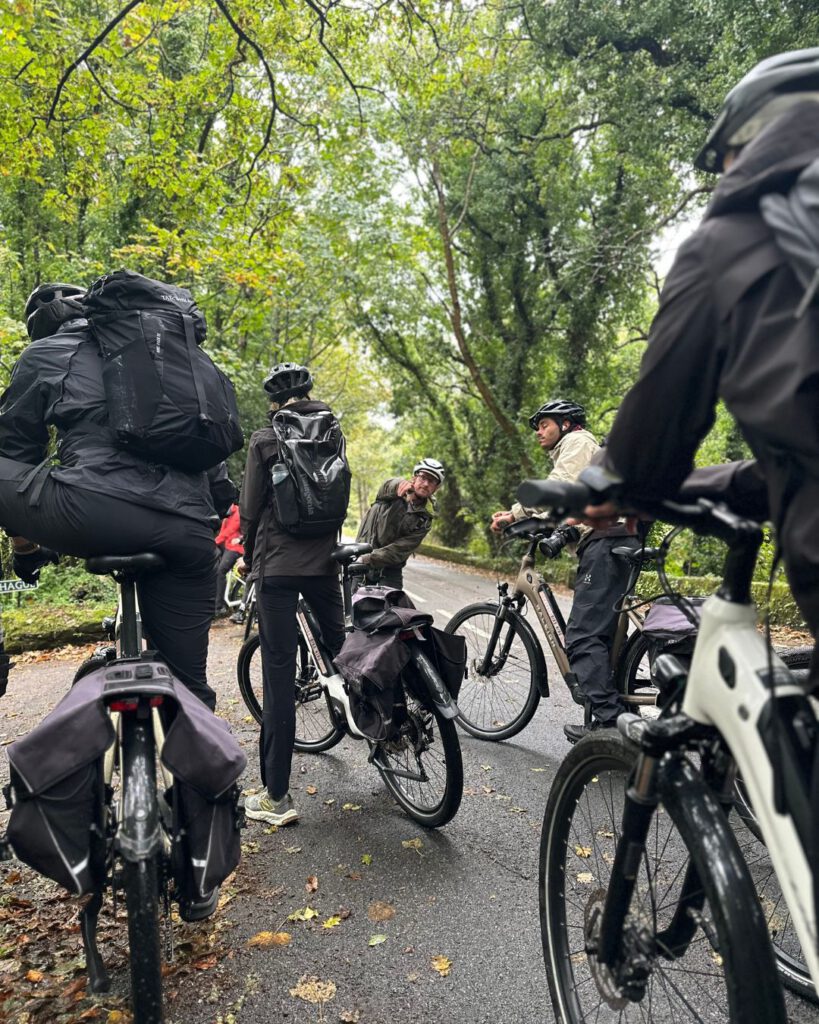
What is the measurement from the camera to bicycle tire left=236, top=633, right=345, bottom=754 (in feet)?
14.5

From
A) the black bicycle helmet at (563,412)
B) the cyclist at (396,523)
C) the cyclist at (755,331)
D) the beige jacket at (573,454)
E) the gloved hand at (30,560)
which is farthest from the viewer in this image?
the cyclist at (396,523)

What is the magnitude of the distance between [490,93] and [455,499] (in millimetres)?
12112

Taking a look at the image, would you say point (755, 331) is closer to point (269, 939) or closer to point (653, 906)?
point (653, 906)

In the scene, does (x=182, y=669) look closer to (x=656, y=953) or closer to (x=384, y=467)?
(x=656, y=953)

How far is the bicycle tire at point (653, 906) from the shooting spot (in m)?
1.38

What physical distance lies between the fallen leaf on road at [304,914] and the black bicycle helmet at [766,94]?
2.94 meters

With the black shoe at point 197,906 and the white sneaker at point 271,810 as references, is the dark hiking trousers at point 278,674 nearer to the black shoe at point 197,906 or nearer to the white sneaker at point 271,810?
the white sneaker at point 271,810

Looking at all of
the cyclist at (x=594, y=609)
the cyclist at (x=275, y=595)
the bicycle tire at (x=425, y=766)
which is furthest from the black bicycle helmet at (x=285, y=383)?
the bicycle tire at (x=425, y=766)

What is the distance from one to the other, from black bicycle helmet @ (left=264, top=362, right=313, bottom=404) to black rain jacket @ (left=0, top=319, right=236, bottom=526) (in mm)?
1231

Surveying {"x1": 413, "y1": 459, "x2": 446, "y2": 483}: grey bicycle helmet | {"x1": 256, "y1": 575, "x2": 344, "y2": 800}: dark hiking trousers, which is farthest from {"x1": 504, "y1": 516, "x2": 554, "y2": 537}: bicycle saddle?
{"x1": 413, "y1": 459, "x2": 446, "y2": 483}: grey bicycle helmet

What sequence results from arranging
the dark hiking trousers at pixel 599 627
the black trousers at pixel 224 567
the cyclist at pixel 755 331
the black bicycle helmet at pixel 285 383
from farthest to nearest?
the black trousers at pixel 224 567
the dark hiking trousers at pixel 599 627
the black bicycle helmet at pixel 285 383
the cyclist at pixel 755 331

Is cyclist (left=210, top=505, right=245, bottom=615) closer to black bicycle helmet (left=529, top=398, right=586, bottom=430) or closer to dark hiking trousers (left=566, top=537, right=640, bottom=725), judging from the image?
black bicycle helmet (left=529, top=398, right=586, bottom=430)

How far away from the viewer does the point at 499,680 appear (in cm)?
502

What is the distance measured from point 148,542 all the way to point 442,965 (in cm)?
184
